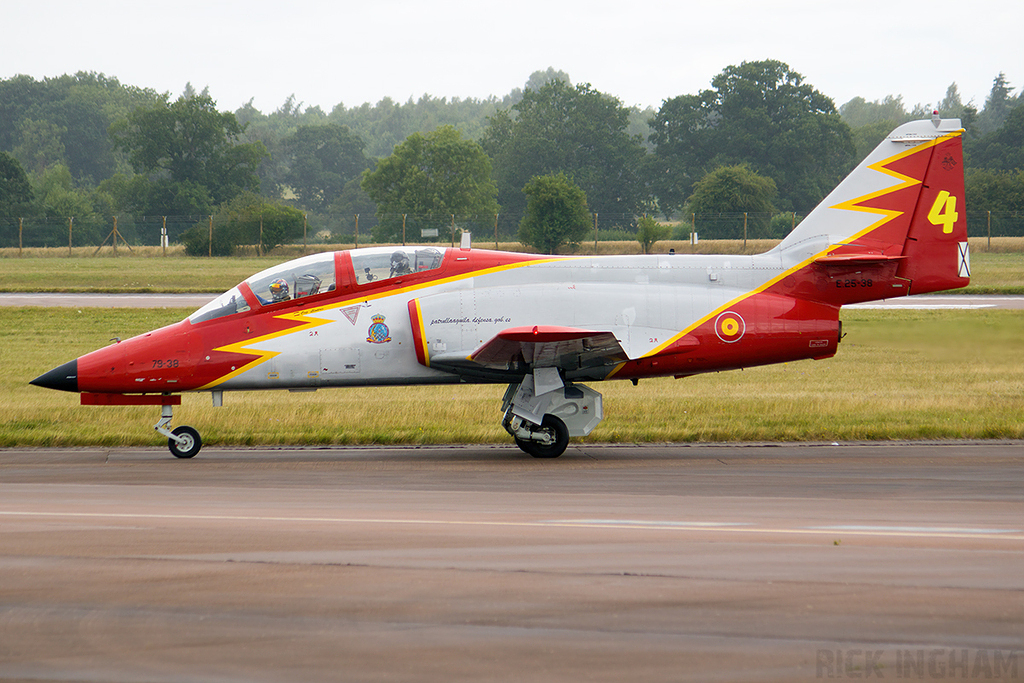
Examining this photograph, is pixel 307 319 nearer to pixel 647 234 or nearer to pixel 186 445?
pixel 186 445

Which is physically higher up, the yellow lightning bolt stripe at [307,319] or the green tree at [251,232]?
the green tree at [251,232]

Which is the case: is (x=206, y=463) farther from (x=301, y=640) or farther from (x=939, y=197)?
(x=939, y=197)

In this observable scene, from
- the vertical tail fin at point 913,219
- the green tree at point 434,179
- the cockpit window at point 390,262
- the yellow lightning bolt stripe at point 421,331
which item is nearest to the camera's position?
the yellow lightning bolt stripe at point 421,331

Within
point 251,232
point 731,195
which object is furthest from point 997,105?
point 251,232

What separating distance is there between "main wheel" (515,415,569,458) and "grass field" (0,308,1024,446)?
1.74 m

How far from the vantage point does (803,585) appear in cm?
607

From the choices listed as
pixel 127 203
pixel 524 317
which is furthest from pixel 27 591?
pixel 127 203

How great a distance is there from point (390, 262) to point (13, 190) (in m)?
82.8

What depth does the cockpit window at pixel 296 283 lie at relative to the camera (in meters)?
13.3

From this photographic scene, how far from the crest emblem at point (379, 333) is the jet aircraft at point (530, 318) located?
0.6 inches

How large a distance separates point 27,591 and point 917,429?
1290 centimetres

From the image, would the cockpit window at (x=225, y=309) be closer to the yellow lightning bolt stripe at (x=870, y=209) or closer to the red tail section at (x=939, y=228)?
the yellow lightning bolt stripe at (x=870, y=209)

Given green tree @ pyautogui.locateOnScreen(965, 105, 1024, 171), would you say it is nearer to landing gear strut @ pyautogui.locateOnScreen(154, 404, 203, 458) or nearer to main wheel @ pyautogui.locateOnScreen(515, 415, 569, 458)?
main wheel @ pyautogui.locateOnScreen(515, 415, 569, 458)

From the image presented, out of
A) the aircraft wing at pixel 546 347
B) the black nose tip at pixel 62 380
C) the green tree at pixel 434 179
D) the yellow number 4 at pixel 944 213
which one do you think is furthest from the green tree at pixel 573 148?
the black nose tip at pixel 62 380
